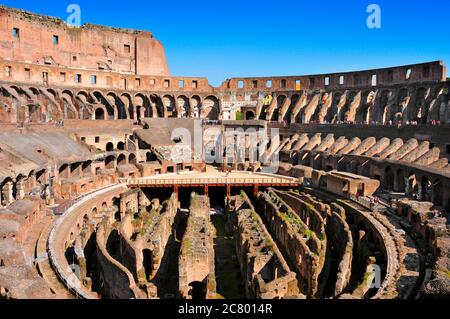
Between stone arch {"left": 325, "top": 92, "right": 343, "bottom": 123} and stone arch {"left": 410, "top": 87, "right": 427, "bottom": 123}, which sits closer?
stone arch {"left": 410, "top": 87, "right": 427, "bottom": 123}

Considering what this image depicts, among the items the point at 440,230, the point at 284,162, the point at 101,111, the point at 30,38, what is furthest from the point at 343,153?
the point at 30,38

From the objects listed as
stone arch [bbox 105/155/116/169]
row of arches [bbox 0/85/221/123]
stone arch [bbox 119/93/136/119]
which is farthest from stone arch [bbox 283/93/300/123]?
stone arch [bbox 105/155/116/169]

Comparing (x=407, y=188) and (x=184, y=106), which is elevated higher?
(x=184, y=106)

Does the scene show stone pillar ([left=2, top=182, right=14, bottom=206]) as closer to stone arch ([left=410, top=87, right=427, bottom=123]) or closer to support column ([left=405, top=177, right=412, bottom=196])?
support column ([left=405, top=177, right=412, bottom=196])

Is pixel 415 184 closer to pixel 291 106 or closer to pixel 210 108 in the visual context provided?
pixel 291 106

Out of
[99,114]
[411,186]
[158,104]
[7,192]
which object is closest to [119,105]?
[99,114]

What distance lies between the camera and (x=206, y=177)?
3475 cm

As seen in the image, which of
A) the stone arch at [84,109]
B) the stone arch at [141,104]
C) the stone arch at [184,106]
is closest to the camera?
the stone arch at [84,109]

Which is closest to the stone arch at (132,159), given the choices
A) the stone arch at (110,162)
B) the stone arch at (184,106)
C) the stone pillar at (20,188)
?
the stone arch at (110,162)

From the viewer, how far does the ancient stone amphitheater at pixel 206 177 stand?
15977 mm

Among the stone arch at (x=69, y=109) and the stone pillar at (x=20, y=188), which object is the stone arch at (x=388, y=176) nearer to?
the stone pillar at (x=20, y=188)

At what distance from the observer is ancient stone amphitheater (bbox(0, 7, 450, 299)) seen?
1598cm

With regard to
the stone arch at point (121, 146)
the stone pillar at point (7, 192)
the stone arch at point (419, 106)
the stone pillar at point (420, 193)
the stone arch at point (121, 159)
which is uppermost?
the stone arch at point (419, 106)

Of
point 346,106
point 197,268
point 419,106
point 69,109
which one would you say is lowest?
point 197,268
